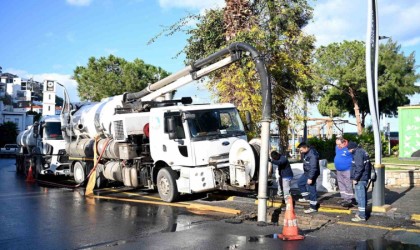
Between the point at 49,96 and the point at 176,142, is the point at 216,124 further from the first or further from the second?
the point at 49,96

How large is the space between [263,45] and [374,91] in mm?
7456

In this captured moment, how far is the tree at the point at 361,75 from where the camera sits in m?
35.7

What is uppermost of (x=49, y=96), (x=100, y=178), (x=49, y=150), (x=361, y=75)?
(x=361, y=75)

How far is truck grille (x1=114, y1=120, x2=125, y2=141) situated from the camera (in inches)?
532

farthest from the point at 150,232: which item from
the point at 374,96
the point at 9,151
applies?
the point at 9,151

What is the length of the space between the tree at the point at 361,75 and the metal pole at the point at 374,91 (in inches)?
1015

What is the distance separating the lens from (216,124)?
11539mm

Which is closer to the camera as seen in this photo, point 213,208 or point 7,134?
point 213,208

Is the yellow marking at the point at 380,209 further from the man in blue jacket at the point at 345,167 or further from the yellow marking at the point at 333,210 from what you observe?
the man in blue jacket at the point at 345,167

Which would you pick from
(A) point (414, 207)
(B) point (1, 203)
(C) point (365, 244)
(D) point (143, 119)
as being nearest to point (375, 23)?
(A) point (414, 207)

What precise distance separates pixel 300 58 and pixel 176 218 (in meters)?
10.2

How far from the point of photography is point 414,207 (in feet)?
31.8

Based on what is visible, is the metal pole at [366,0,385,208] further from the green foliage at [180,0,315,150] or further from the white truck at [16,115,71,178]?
the white truck at [16,115,71,178]

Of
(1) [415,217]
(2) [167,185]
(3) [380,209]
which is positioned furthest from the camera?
(2) [167,185]
